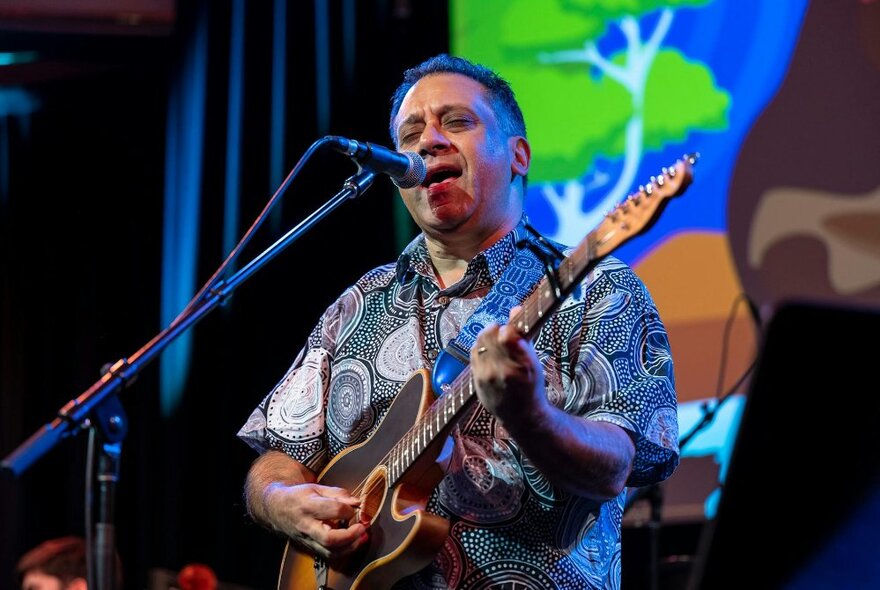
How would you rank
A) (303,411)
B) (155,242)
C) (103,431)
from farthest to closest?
(155,242) → (303,411) → (103,431)

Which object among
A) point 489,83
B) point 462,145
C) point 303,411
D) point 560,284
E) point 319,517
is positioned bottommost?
point 319,517

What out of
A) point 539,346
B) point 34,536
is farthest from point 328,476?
point 34,536

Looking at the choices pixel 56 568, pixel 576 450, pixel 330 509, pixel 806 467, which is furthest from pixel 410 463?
pixel 56 568

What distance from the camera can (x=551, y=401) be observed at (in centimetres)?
228

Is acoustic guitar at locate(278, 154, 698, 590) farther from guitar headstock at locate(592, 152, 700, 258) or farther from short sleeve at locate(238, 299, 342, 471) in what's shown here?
short sleeve at locate(238, 299, 342, 471)

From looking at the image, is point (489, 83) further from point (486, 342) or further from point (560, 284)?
point (486, 342)

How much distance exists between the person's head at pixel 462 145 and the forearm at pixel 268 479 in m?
0.70

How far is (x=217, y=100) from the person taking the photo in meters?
5.42

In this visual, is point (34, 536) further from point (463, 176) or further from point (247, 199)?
point (463, 176)

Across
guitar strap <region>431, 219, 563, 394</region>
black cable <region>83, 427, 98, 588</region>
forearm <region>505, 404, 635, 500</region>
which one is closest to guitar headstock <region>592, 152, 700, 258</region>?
guitar strap <region>431, 219, 563, 394</region>

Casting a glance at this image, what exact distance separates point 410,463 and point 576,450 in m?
0.42

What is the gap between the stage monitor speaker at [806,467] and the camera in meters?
0.98

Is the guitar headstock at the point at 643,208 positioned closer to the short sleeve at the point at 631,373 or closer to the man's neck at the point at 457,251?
the short sleeve at the point at 631,373

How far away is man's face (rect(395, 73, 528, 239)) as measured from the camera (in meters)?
2.68
